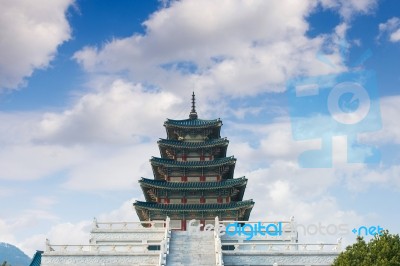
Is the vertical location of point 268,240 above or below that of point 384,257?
above

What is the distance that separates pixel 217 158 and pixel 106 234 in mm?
16050

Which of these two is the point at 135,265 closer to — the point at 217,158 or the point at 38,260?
the point at 38,260

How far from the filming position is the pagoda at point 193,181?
51.2m

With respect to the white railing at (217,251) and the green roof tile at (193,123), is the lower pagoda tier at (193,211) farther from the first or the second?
the green roof tile at (193,123)

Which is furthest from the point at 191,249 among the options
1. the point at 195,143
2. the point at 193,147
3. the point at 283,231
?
the point at 195,143

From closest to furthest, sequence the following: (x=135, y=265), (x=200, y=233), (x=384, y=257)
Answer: (x=384, y=257), (x=135, y=265), (x=200, y=233)

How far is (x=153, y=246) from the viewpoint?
46750mm

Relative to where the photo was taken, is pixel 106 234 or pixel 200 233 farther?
pixel 106 234

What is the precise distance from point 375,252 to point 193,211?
23593 millimetres

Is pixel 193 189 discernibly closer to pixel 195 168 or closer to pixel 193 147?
pixel 195 168

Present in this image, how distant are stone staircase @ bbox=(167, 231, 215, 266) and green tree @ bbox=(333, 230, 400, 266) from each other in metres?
10.5

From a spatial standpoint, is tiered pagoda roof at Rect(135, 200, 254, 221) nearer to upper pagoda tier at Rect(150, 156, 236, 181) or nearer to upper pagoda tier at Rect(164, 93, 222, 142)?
upper pagoda tier at Rect(150, 156, 236, 181)

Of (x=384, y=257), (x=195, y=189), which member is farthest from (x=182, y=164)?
(x=384, y=257)

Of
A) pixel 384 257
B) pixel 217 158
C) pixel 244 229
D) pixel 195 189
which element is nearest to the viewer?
pixel 384 257
